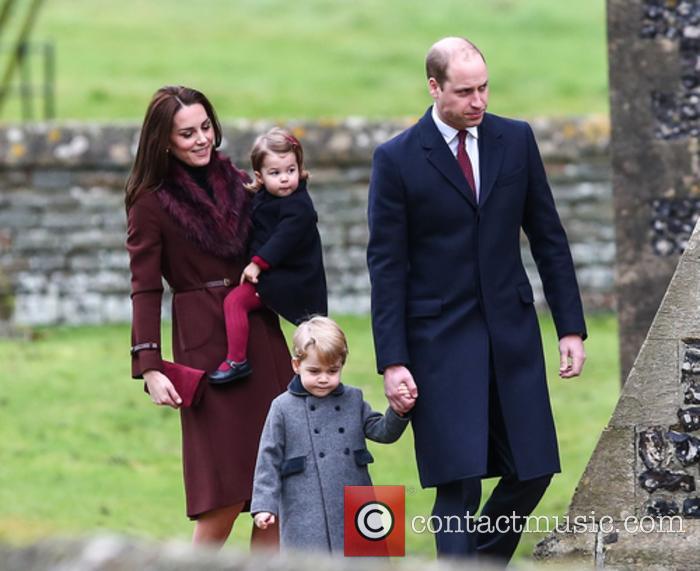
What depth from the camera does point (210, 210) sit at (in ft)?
23.1

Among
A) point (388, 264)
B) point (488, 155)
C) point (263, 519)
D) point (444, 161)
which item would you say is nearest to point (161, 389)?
point (263, 519)

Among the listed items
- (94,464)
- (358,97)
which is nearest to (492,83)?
(358,97)

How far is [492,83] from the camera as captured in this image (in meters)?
24.7

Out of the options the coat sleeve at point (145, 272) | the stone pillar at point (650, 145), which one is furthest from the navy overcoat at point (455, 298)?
the stone pillar at point (650, 145)

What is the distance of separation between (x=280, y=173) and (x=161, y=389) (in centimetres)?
86

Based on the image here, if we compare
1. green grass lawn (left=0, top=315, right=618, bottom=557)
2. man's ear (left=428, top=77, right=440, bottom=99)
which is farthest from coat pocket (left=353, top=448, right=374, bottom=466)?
green grass lawn (left=0, top=315, right=618, bottom=557)

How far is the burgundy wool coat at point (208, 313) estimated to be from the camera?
23.1 ft

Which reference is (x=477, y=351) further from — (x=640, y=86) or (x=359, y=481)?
(x=640, y=86)

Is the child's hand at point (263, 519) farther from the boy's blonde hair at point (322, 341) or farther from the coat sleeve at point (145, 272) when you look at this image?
the coat sleeve at point (145, 272)

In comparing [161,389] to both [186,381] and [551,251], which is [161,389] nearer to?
[186,381]

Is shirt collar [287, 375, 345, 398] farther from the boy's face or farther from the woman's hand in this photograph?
the woman's hand

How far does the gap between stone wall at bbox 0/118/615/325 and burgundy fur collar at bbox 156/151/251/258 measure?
8.51 metres

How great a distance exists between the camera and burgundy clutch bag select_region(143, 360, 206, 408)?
7012 mm

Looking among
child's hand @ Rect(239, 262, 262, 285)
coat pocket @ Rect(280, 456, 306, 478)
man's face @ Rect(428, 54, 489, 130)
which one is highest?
man's face @ Rect(428, 54, 489, 130)
